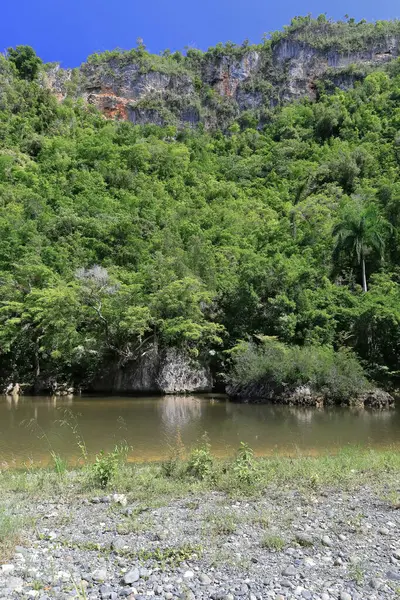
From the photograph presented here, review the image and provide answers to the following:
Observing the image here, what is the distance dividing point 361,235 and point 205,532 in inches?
1215

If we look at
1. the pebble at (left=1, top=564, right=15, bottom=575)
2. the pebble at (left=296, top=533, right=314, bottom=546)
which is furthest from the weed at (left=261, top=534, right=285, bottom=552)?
the pebble at (left=1, top=564, right=15, bottom=575)

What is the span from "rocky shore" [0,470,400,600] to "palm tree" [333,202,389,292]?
28160 mm

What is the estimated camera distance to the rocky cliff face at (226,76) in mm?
77812

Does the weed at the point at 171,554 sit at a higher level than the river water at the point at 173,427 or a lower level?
higher

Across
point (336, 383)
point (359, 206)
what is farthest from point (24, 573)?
point (359, 206)

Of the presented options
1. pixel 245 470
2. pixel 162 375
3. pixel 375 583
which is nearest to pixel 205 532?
pixel 375 583

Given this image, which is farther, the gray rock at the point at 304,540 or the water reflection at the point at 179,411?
the water reflection at the point at 179,411

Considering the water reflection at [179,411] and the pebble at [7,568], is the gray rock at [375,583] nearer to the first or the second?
the pebble at [7,568]

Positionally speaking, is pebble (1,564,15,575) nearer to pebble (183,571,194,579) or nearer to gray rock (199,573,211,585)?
pebble (183,571,194,579)

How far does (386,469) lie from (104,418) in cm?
1274

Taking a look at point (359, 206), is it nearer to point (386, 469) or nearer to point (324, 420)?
point (324, 420)

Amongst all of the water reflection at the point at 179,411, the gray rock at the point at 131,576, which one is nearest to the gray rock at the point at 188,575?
the gray rock at the point at 131,576

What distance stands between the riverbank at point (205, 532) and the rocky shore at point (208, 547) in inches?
0.7

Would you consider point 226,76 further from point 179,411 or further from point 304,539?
point 304,539
